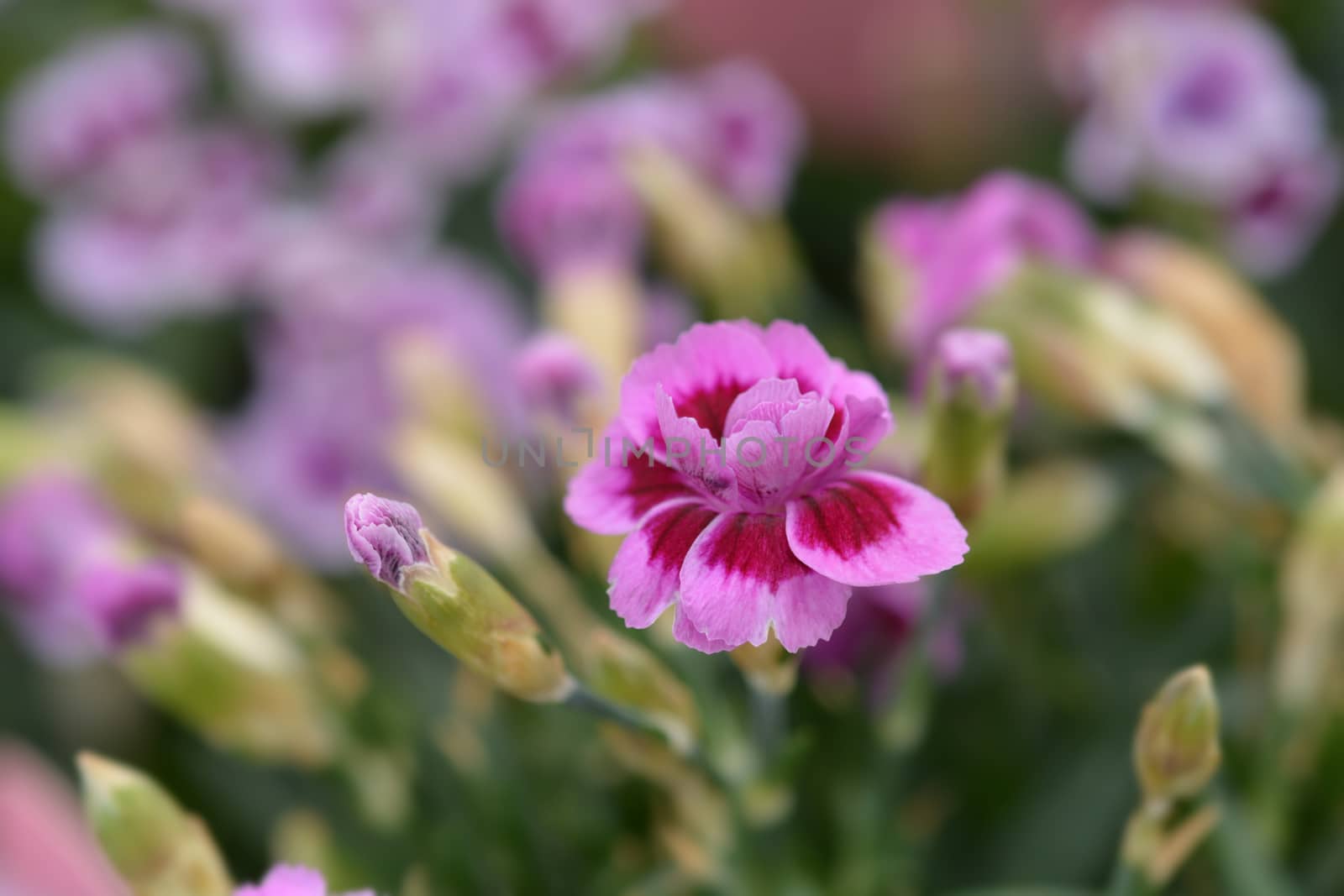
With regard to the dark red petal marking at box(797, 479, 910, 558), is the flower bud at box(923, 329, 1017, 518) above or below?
above

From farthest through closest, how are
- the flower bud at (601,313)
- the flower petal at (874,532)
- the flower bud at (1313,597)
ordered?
the flower bud at (601,313)
the flower bud at (1313,597)
the flower petal at (874,532)

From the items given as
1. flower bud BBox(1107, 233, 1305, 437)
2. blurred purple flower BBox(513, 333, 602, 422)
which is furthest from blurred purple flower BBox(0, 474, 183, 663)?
flower bud BBox(1107, 233, 1305, 437)

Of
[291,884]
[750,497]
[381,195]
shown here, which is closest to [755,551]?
[750,497]

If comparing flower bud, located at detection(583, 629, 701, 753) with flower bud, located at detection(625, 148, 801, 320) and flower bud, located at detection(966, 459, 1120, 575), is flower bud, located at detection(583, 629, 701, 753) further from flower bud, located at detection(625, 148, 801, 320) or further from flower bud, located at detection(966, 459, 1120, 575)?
flower bud, located at detection(625, 148, 801, 320)

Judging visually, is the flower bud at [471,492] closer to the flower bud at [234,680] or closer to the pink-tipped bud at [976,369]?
the flower bud at [234,680]

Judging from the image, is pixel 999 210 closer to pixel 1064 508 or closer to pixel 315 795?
pixel 1064 508

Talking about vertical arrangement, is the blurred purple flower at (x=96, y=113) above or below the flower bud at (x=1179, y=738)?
above

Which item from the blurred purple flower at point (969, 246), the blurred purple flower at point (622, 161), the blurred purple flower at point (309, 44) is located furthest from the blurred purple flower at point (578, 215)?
the blurred purple flower at point (309, 44)
